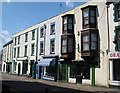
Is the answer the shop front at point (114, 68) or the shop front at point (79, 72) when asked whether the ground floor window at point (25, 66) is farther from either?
the shop front at point (114, 68)

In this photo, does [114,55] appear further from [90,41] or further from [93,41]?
[90,41]

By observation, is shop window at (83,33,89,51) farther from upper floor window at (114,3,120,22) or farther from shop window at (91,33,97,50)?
upper floor window at (114,3,120,22)

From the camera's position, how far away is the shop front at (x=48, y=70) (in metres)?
24.4

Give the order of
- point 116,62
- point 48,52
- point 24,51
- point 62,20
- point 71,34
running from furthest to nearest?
point 24,51 < point 48,52 < point 62,20 < point 71,34 < point 116,62

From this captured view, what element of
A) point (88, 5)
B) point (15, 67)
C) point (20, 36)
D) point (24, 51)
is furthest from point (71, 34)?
point (15, 67)

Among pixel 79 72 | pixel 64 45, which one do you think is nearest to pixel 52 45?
pixel 64 45

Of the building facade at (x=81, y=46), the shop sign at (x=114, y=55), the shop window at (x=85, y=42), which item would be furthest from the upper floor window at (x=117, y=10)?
the shop window at (x=85, y=42)

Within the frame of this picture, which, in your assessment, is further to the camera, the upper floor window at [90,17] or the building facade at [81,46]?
the upper floor window at [90,17]

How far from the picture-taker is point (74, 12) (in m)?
22.5

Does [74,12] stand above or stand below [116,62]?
above

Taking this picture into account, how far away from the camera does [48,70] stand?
86.8ft

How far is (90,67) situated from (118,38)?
488cm

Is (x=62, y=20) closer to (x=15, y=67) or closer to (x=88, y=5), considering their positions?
(x=88, y=5)

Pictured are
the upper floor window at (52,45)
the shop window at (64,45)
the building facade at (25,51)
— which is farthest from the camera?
the building facade at (25,51)
